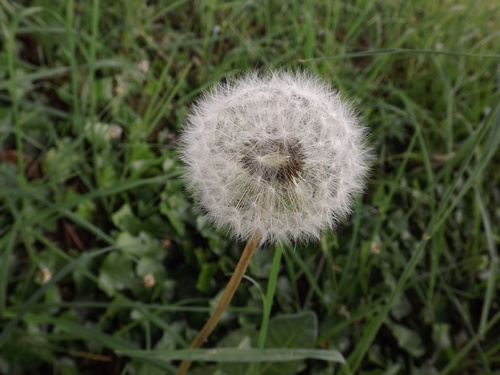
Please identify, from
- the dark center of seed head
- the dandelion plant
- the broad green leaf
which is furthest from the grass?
the dark center of seed head

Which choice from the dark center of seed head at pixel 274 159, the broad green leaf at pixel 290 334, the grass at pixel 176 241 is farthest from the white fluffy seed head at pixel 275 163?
the broad green leaf at pixel 290 334

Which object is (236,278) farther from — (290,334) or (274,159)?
(290,334)

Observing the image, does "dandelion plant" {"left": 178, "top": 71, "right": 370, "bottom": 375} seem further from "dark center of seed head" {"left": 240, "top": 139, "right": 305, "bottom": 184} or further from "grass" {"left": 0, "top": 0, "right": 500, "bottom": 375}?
"grass" {"left": 0, "top": 0, "right": 500, "bottom": 375}

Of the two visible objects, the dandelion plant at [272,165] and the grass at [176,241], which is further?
the grass at [176,241]

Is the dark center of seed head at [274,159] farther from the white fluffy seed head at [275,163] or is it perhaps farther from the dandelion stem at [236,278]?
the dandelion stem at [236,278]

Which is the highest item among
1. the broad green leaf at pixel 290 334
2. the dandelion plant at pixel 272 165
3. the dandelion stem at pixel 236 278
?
the dandelion plant at pixel 272 165

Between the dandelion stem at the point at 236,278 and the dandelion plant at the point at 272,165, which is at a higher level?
the dandelion plant at the point at 272,165

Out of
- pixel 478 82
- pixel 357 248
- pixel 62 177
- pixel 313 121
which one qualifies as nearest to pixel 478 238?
pixel 357 248

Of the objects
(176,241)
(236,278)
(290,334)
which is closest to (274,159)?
(236,278)
